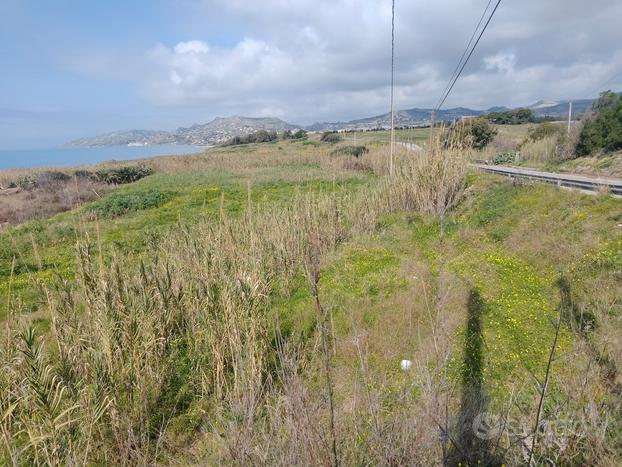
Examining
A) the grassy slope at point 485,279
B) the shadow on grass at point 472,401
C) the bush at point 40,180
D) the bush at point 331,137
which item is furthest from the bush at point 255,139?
the shadow on grass at point 472,401

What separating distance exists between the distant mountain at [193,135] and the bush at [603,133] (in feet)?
334

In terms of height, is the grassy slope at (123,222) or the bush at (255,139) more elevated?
the bush at (255,139)

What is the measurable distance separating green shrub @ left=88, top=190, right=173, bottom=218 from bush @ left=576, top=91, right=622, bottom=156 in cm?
2293

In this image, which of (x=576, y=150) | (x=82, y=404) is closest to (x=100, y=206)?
(x=82, y=404)

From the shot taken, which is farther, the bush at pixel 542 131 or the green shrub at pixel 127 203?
the bush at pixel 542 131

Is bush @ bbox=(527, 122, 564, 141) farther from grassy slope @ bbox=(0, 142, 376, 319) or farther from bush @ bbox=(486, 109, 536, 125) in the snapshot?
bush @ bbox=(486, 109, 536, 125)

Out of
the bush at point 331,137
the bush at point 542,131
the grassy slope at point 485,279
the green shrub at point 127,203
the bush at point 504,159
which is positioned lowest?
the grassy slope at point 485,279

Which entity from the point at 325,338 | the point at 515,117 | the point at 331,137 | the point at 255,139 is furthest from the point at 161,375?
the point at 255,139

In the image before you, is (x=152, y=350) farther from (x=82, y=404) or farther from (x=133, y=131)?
(x=133, y=131)

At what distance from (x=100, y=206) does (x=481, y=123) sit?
33063 mm

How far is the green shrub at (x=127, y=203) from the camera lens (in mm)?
15242

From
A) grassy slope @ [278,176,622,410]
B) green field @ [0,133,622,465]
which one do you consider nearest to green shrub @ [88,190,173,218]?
green field @ [0,133,622,465]

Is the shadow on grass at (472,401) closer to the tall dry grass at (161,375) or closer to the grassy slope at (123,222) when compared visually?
the tall dry grass at (161,375)

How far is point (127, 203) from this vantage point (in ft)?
52.7
